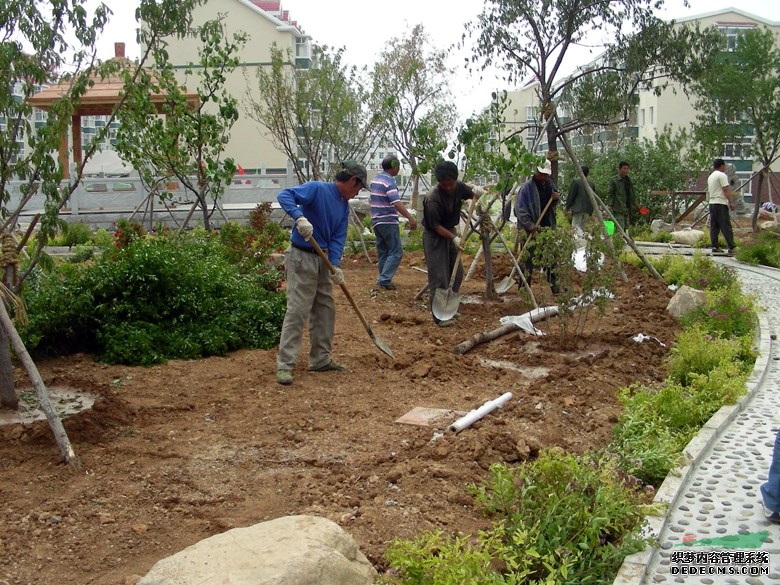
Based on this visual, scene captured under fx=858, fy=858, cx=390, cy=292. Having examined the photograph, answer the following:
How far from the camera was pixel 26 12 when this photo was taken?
5.34 m

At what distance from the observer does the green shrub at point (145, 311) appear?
7090 millimetres

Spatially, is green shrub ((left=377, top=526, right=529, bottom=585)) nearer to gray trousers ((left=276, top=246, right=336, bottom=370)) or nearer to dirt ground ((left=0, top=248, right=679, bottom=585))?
dirt ground ((left=0, top=248, right=679, bottom=585))

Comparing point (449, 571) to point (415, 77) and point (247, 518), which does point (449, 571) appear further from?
point (415, 77)

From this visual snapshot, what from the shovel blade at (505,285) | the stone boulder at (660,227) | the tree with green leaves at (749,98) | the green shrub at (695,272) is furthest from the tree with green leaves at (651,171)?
the shovel blade at (505,285)

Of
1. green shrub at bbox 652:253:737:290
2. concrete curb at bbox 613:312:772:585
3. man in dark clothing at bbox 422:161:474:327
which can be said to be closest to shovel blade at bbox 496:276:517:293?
man in dark clothing at bbox 422:161:474:327

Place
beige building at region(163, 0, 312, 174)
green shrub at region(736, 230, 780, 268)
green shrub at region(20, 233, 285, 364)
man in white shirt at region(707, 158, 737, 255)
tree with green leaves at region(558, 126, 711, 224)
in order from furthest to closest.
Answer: beige building at region(163, 0, 312, 174), tree with green leaves at region(558, 126, 711, 224), man in white shirt at region(707, 158, 737, 255), green shrub at region(736, 230, 780, 268), green shrub at region(20, 233, 285, 364)

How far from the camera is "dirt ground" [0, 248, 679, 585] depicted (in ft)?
12.5

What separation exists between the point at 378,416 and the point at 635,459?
175 centimetres

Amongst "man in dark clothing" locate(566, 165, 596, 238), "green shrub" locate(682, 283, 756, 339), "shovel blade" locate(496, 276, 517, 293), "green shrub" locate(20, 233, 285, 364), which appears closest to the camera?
"green shrub" locate(20, 233, 285, 364)

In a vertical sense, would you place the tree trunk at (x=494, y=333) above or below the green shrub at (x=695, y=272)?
below

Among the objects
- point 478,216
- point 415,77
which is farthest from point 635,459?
point 415,77

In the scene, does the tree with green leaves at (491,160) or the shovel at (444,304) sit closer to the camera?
the shovel at (444,304)

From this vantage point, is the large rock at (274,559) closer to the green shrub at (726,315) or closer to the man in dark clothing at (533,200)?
the green shrub at (726,315)

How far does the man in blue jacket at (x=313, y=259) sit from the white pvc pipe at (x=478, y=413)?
161 cm
